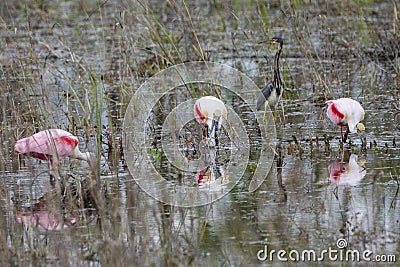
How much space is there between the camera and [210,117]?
6754 mm

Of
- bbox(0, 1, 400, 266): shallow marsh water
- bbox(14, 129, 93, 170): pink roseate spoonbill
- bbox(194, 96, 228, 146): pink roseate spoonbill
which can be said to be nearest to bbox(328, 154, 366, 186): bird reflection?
bbox(0, 1, 400, 266): shallow marsh water

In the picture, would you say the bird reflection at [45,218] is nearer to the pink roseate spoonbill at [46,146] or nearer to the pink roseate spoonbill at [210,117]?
the pink roseate spoonbill at [46,146]

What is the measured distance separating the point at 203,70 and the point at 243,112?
1534mm

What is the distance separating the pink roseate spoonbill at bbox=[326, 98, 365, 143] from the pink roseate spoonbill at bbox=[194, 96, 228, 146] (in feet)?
2.89

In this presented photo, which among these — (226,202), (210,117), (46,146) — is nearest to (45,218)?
(46,146)

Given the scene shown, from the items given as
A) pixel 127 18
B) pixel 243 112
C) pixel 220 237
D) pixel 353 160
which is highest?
pixel 127 18

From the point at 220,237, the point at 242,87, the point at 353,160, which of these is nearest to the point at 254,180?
the point at 353,160

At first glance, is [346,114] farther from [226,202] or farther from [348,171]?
[226,202]

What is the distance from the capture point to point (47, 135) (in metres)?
5.30

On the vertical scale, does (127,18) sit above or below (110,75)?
above

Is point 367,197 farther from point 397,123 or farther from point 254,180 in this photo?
point 397,123

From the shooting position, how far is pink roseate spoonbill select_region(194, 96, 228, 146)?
6.74m

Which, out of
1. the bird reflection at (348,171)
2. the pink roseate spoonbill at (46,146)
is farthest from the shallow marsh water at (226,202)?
the pink roseate spoonbill at (46,146)

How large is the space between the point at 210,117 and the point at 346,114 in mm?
1080
